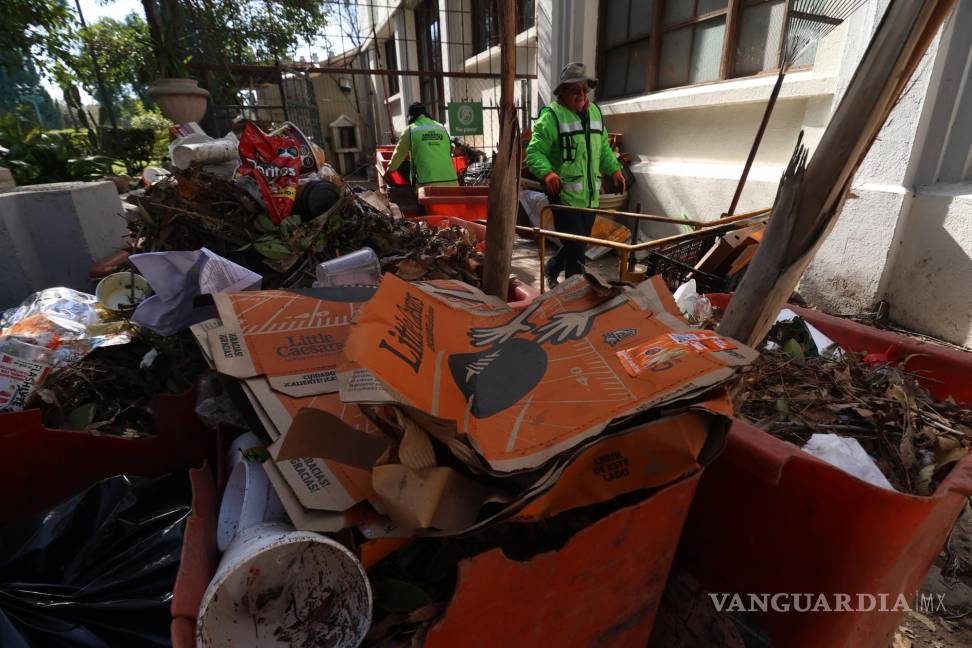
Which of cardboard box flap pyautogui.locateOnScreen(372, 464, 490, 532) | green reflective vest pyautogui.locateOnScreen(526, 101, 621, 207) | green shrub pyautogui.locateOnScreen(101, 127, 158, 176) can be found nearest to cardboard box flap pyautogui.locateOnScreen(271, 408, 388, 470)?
cardboard box flap pyautogui.locateOnScreen(372, 464, 490, 532)

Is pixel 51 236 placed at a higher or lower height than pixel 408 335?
lower

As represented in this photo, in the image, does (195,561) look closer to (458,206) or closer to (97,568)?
(97,568)

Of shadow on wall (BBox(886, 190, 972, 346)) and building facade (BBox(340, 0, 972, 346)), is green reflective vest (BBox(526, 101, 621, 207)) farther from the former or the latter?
shadow on wall (BBox(886, 190, 972, 346))

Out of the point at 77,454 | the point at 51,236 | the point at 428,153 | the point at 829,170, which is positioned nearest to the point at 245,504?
the point at 77,454

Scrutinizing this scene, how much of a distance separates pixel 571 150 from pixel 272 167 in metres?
2.63

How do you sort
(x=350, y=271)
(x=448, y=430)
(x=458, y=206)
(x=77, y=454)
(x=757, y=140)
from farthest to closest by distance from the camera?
1. (x=458, y=206)
2. (x=757, y=140)
3. (x=350, y=271)
4. (x=77, y=454)
5. (x=448, y=430)

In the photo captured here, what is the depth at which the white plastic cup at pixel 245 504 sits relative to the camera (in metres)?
0.81

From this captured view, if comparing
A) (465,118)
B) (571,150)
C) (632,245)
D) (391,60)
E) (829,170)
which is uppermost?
(391,60)

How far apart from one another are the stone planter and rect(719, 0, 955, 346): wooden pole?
6192 mm

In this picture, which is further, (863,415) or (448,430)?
(863,415)

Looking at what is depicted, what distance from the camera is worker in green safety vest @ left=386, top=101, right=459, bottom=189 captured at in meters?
5.15

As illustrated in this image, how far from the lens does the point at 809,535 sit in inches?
36.2

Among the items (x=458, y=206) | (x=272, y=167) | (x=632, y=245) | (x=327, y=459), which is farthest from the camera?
(x=458, y=206)

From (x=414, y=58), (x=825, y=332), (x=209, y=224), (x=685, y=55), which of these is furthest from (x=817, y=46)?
(x=414, y=58)
